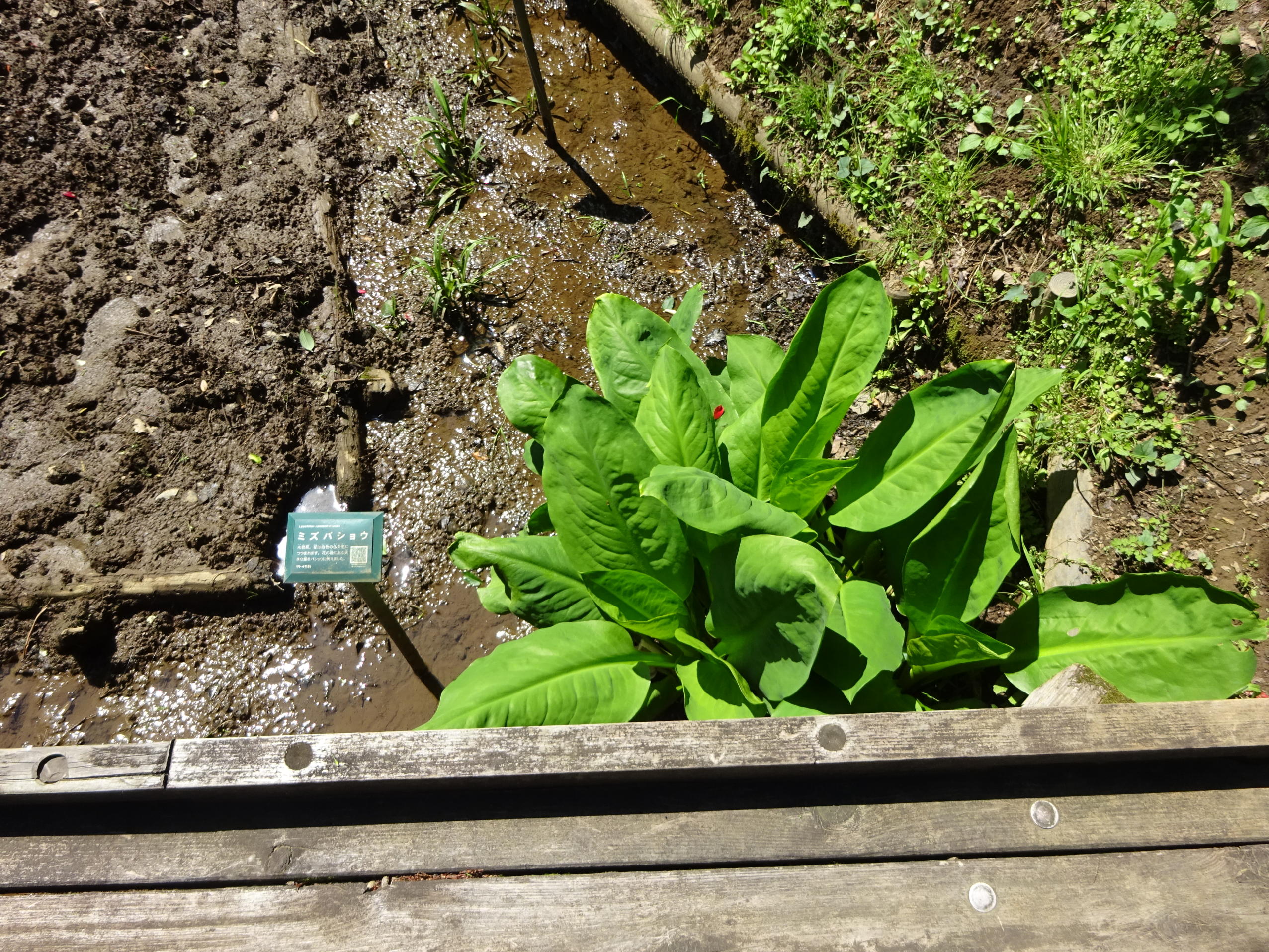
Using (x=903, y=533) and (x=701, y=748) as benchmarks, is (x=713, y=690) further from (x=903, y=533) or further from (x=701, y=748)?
(x=903, y=533)

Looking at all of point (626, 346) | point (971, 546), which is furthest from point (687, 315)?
point (971, 546)

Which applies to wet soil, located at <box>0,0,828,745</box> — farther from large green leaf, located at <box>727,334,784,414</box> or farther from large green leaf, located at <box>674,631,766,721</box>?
large green leaf, located at <box>674,631,766,721</box>

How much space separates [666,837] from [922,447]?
115 cm

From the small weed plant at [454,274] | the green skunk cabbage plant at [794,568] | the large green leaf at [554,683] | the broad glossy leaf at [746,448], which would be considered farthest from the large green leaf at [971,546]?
the small weed plant at [454,274]

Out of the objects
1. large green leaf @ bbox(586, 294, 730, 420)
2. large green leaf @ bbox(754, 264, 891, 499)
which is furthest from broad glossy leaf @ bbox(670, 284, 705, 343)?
large green leaf @ bbox(754, 264, 891, 499)

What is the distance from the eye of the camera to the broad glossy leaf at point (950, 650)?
161cm

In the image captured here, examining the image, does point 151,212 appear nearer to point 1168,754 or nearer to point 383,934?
point 383,934

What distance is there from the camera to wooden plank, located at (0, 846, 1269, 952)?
4.41 feet

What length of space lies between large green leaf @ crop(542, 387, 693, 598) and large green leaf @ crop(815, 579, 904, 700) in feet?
1.30

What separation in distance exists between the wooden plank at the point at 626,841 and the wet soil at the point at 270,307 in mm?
949

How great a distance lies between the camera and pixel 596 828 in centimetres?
144

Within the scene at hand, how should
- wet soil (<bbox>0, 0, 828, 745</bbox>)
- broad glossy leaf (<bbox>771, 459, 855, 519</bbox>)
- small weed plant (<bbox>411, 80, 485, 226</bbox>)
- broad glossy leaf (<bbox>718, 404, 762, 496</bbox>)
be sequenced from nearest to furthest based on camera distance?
broad glossy leaf (<bbox>771, 459, 855, 519</bbox>)
broad glossy leaf (<bbox>718, 404, 762, 496</bbox>)
wet soil (<bbox>0, 0, 828, 745</bbox>)
small weed plant (<bbox>411, 80, 485, 226</bbox>)

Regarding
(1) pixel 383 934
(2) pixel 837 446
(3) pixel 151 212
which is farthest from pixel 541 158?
(1) pixel 383 934

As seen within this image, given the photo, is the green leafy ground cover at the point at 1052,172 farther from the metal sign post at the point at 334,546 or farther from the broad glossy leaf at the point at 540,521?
the metal sign post at the point at 334,546
